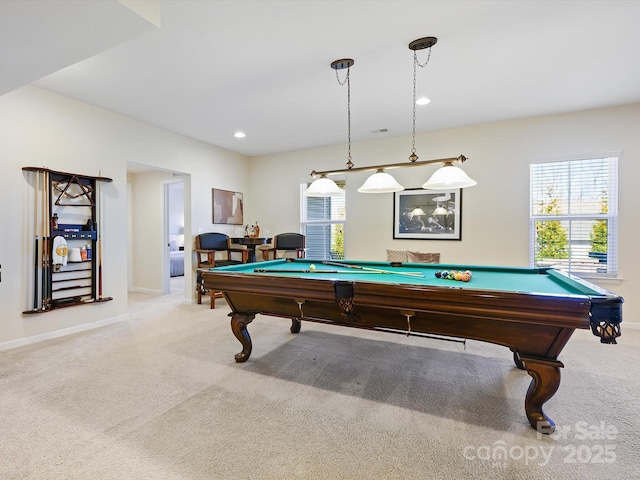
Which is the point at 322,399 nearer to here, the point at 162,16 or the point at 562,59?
the point at 162,16

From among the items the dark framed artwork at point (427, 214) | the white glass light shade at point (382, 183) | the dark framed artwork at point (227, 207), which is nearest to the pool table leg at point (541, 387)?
the white glass light shade at point (382, 183)

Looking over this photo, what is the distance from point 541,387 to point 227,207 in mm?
5252

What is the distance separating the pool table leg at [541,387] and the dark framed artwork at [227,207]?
503cm

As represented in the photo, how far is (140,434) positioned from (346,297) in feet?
4.79

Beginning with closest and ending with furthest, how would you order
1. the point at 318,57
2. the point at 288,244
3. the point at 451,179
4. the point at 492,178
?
the point at 451,179
the point at 318,57
the point at 492,178
the point at 288,244

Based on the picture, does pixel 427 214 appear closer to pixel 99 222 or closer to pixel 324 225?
pixel 324 225

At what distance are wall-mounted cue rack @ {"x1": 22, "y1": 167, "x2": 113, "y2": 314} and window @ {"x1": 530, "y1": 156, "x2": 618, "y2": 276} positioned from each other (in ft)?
18.7

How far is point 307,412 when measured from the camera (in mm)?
2002

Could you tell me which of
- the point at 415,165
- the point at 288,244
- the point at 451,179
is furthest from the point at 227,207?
the point at 451,179

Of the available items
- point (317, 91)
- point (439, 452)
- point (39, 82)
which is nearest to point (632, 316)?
point (439, 452)

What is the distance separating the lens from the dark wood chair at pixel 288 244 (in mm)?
5426

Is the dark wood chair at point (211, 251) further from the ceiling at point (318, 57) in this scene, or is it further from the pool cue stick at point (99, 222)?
the ceiling at point (318, 57)

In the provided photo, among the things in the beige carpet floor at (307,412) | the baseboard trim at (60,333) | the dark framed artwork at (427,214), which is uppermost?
the dark framed artwork at (427,214)

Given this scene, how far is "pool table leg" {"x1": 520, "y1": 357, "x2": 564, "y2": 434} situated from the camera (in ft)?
5.79
